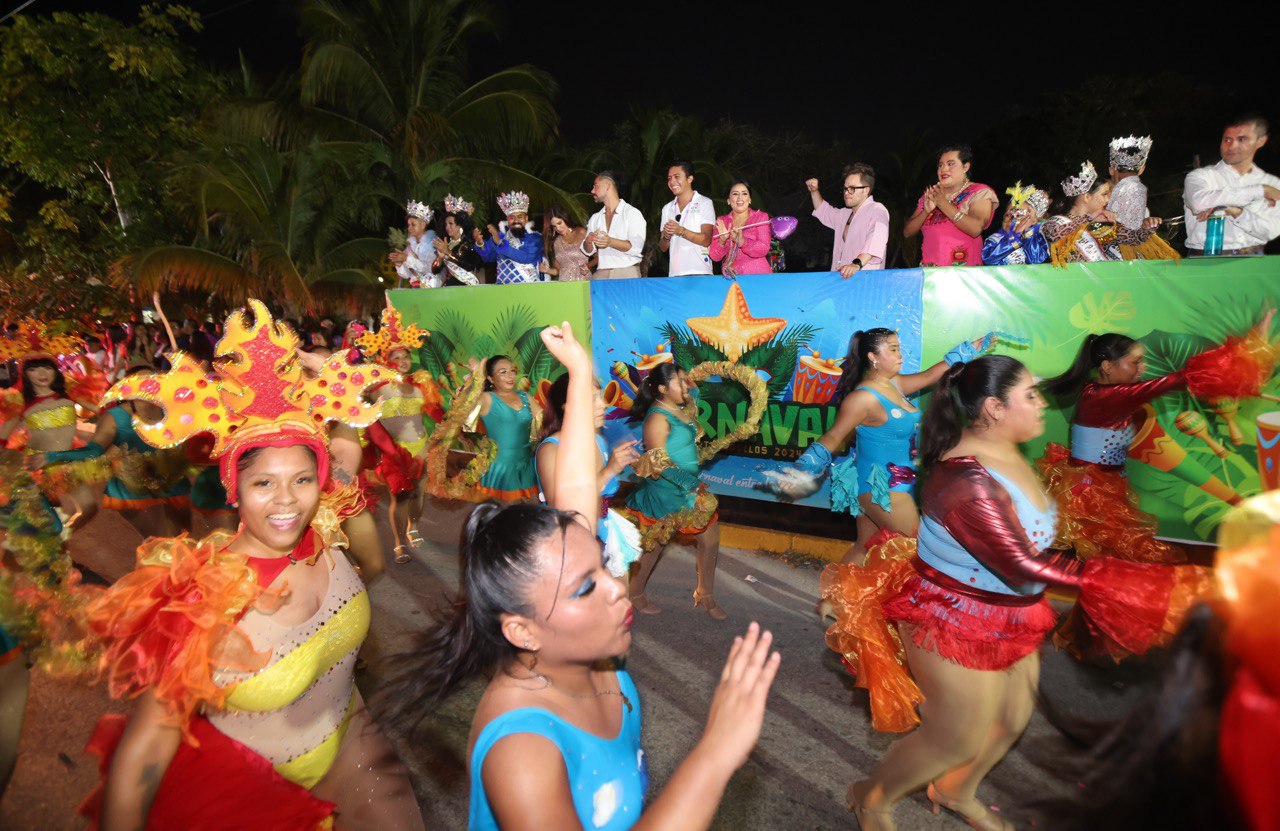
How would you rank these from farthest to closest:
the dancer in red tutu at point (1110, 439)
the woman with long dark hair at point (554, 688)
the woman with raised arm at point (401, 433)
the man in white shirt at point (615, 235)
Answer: the man in white shirt at point (615, 235) < the woman with raised arm at point (401, 433) < the dancer in red tutu at point (1110, 439) < the woman with long dark hair at point (554, 688)

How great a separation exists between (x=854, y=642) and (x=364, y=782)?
203 cm

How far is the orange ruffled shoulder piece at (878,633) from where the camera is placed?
2.87 metres

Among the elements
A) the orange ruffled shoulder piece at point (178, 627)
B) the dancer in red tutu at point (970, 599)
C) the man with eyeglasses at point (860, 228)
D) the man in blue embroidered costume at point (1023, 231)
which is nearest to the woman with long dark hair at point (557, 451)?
the dancer in red tutu at point (970, 599)

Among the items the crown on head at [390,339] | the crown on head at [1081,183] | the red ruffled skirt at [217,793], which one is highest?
the crown on head at [1081,183]

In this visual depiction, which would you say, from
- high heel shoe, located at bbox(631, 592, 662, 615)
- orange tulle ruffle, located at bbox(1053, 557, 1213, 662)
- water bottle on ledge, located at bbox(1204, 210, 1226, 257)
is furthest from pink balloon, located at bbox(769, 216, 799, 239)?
orange tulle ruffle, located at bbox(1053, 557, 1213, 662)

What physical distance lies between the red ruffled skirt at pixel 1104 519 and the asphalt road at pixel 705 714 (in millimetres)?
728

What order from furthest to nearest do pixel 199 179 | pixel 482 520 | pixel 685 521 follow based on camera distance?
pixel 199 179
pixel 685 521
pixel 482 520

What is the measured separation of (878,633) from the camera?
2955 mm

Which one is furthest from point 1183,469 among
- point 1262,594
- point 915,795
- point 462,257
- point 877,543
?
point 462,257

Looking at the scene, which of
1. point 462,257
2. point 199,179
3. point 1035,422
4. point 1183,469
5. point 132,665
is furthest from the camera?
point 199,179

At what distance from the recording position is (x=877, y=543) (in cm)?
339

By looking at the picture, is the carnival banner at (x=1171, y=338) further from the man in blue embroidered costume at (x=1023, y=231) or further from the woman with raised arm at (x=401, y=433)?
the woman with raised arm at (x=401, y=433)

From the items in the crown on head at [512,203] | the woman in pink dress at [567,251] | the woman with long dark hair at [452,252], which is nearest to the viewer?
the woman in pink dress at [567,251]

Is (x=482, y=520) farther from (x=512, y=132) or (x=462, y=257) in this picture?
(x=512, y=132)
